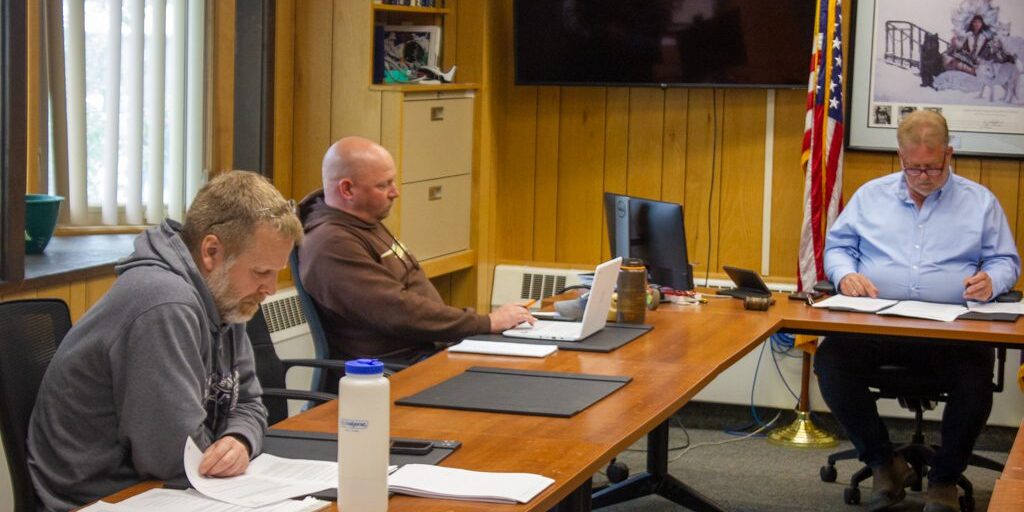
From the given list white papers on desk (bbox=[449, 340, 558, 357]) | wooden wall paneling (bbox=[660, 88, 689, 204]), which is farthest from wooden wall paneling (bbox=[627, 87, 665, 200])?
white papers on desk (bbox=[449, 340, 558, 357])

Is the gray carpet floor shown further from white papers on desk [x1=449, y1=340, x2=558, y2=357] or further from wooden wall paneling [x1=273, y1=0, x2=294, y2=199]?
wooden wall paneling [x1=273, y1=0, x2=294, y2=199]

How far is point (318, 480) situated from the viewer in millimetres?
2172

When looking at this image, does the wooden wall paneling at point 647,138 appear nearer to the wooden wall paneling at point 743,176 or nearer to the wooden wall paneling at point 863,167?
the wooden wall paneling at point 743,176

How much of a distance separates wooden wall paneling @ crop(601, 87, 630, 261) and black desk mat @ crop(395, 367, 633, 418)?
2.80 m

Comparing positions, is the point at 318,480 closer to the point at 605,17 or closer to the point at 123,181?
the point at 123,181

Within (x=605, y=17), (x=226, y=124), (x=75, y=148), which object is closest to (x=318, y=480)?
(x=75, y=148)

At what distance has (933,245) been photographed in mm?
4543

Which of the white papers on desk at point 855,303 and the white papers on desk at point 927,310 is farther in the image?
the white papers on desk at point 855,303

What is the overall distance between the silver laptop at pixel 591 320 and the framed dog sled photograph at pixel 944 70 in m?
2.13

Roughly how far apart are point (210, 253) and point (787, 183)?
3724 mm

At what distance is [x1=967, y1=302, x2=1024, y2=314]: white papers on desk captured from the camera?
13.8 feet

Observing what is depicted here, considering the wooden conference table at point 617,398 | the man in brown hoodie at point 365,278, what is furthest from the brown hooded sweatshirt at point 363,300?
the wooden conference table at point 617,398

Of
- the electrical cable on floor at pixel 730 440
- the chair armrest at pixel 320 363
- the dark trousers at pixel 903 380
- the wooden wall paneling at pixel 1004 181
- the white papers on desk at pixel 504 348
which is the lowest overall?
the electrical cable on floor at pixel 730 440

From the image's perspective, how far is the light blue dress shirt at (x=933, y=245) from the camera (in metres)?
4.51
